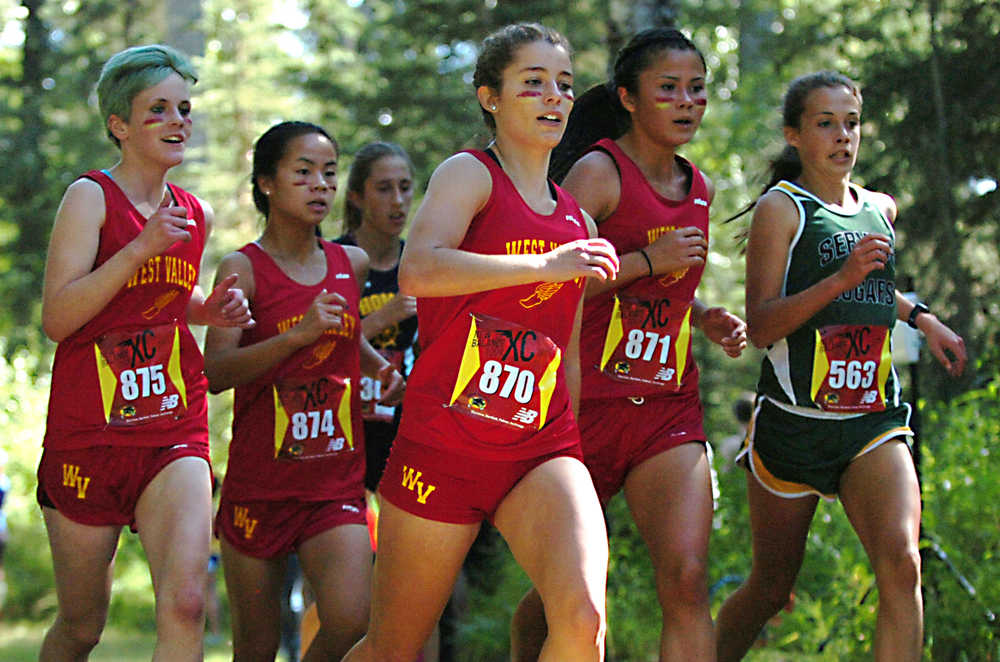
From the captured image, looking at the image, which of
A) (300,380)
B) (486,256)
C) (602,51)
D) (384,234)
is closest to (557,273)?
(486,256)

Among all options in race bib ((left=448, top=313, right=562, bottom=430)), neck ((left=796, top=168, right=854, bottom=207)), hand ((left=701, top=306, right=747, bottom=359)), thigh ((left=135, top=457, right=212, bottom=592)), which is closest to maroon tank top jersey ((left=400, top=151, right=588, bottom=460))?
race bib ((left=448, top=313, right=562, bottom=430))

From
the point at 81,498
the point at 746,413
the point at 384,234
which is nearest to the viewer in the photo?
the point at 81,498

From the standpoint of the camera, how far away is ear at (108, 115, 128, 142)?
4363 millimetres

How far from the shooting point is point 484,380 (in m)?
3.65

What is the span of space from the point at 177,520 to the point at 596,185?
1.88m

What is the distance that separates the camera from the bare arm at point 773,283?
4.54 m

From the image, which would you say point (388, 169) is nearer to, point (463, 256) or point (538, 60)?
point (538, 60)

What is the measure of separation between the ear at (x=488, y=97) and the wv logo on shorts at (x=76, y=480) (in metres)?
1.80

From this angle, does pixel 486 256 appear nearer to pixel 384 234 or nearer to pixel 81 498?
pixel 81 498

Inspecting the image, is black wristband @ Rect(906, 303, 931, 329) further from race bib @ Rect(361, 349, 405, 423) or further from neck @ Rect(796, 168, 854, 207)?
race bib @ Rect(361, 349, 405, 423)

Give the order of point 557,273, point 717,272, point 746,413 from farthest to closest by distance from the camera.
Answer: point 717,272 < point 746,413 < point 557,273

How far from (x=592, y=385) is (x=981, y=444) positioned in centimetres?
240

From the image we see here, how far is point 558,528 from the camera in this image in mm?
3482

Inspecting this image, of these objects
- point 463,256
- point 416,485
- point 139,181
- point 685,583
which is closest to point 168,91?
point 139,181
